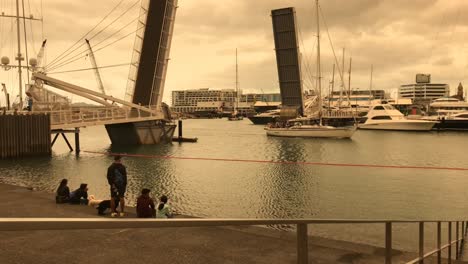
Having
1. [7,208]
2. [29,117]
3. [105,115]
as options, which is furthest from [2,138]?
[7,208]

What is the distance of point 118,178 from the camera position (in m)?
12.5

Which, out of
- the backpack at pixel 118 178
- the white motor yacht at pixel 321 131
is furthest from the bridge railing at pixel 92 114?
the backpack at pixel 118 178

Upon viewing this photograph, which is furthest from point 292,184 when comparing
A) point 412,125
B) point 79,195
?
point 412,125

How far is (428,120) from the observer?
8075 centimetres

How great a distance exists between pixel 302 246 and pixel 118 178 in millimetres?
9978

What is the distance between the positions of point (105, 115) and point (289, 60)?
4045 cm

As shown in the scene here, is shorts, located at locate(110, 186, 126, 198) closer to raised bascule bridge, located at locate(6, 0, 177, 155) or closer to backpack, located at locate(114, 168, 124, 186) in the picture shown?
backpack, located at locate(114, 168, 124, 186)

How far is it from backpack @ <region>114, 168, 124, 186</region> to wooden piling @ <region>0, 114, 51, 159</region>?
2860 centimetres

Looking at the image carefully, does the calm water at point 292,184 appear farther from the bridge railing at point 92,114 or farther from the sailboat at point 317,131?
the sailboat at point 317,131

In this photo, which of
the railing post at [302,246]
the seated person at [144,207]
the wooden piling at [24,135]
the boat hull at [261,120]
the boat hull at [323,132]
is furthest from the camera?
the boat hull at [261,120]

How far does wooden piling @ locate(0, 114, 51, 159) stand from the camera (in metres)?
36.4

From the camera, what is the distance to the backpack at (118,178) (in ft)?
40.7

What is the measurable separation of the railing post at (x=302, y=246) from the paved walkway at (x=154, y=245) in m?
0.27

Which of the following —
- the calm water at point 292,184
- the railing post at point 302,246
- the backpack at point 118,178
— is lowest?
the calm water at point 292,184
